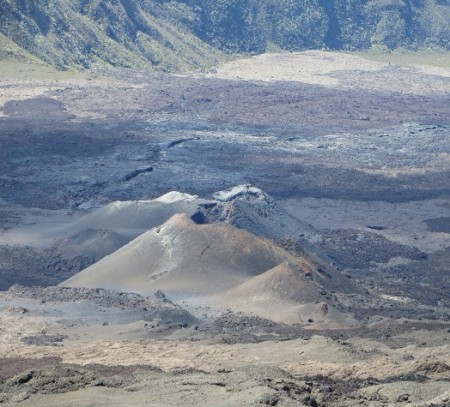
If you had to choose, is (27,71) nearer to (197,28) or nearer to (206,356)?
(197,28)

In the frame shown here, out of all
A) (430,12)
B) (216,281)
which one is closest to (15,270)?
(216,281)

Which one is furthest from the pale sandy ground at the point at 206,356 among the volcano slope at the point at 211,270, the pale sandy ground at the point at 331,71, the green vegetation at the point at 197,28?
the pale sandy ground at the point at 331,71

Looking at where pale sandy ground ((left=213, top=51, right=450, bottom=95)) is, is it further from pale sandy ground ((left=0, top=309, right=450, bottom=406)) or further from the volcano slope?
pale sandy ground ((left=0, top=309, right=450, bottom=406))

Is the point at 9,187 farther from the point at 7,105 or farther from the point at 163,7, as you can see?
the point at 163,7

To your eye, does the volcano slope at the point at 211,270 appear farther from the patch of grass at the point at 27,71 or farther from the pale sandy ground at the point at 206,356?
the patch of grass at the point at 27,71

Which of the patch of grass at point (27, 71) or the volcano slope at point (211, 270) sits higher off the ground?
the volcano slope at point (211, 270)

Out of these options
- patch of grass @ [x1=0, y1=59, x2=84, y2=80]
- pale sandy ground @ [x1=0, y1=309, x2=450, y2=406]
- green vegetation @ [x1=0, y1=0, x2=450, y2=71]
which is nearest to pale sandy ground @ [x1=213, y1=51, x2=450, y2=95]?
green vegetation @ [x1=0, y1=0, x2=450, y2=71]
